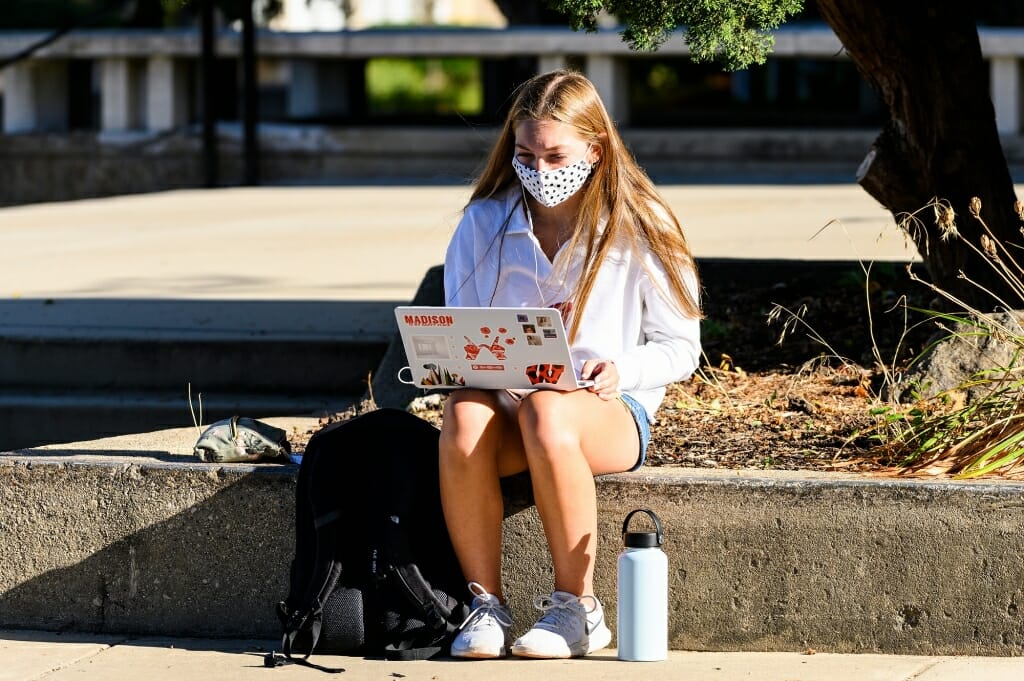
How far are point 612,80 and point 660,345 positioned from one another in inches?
368

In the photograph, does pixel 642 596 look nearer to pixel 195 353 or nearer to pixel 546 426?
pixel 546 426

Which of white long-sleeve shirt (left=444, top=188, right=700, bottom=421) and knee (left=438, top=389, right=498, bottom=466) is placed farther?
white long-sleeve shirt (left=444, top=188, right=700, bottom=421)

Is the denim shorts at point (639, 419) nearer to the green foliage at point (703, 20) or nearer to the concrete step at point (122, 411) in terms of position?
the green foliage at point (703, 20)

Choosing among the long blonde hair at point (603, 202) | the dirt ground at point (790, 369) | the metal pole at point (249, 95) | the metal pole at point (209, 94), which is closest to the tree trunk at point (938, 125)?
the dirt ground at point (790, 369)

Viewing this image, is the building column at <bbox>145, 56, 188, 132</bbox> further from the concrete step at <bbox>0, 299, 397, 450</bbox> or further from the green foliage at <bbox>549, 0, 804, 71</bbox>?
the green foliage at <bbox>549, 0, 804, 71</bbox>

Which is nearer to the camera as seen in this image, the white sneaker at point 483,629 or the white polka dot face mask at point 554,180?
the white sneaker at point 483,629

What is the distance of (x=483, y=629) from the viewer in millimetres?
4082

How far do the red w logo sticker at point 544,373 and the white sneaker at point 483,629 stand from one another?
56 centimetres

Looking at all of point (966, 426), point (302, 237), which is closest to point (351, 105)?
point (302, 237)

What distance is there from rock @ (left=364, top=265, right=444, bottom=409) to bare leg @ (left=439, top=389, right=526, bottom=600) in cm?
141

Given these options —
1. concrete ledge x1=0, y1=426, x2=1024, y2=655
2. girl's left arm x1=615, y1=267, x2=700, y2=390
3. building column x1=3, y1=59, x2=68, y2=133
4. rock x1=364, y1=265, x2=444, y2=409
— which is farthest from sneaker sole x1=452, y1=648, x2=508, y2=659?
building column x1=3, y1=59, x2=68, y2=133

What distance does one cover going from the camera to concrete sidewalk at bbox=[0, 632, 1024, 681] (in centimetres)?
396

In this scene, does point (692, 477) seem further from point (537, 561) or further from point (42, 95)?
point (42, 95)

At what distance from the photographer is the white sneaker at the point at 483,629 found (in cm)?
407
